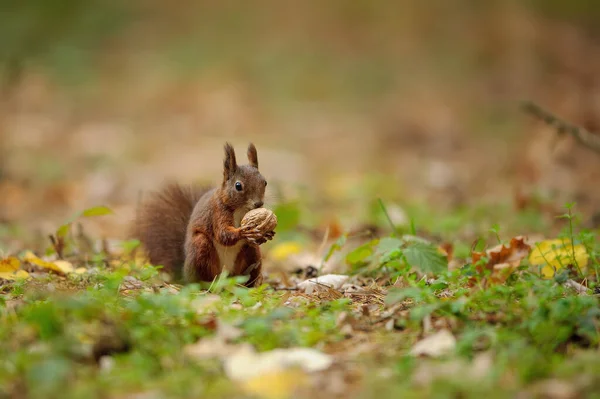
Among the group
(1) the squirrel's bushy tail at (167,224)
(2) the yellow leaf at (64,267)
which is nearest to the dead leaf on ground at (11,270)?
(2) the yellow leaf at (64,267)

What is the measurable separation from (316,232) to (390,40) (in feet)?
29.0

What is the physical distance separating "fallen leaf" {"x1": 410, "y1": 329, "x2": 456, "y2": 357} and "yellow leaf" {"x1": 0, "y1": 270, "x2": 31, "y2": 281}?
1637mm

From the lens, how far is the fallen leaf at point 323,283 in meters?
3.10

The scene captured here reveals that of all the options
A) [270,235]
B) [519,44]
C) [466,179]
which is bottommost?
[466,179]

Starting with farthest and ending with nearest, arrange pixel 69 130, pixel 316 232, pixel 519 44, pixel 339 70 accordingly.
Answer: pixel 339 70, pixel 519 44, pixel 69 130, pixel 316 232

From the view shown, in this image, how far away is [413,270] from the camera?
3379 millimetres

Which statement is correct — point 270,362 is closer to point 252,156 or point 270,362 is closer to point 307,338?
point 307,338

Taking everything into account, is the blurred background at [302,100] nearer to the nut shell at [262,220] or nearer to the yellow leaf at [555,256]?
the yellow leaf at [555,256]

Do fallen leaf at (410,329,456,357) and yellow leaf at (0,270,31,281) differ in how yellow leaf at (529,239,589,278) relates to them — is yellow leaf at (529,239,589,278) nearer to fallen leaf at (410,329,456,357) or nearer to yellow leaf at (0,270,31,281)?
fallen leaf at (410,329,456,357)

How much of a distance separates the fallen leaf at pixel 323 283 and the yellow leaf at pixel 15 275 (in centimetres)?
112

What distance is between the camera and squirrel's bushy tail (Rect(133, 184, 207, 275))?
11.3 ft

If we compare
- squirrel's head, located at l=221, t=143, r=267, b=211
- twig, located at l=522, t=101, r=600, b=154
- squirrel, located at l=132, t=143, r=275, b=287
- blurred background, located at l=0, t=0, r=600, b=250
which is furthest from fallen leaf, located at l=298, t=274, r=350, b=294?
blurred background, located at l=0, t=0, r=600, b=250

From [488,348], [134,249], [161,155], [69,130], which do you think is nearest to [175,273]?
[134,249]

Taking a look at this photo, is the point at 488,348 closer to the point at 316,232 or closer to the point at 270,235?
the point at 270,235
